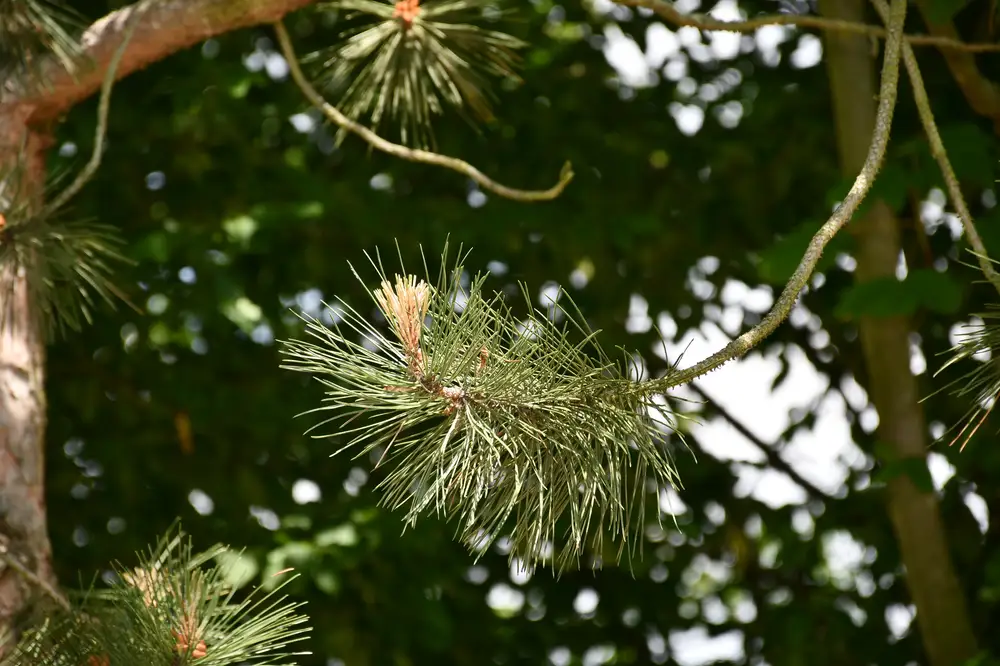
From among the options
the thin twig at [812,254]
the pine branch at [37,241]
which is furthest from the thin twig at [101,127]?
the thin twig at [812,254]

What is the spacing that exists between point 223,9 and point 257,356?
136 centimetres

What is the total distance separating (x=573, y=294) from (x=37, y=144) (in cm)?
182

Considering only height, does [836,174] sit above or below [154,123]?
above

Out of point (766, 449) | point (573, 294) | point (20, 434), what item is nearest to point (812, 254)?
point (20, 434)

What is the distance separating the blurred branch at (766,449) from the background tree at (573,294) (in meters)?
0.02

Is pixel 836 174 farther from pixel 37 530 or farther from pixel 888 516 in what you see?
pixel 37 530

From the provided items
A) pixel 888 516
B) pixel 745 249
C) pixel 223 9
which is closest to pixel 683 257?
pixel 745 249

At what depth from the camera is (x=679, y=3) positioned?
3777 millimetres

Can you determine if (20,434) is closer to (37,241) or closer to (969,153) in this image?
(37,241)

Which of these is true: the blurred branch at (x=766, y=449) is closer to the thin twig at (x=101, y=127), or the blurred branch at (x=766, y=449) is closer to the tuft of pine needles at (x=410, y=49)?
the tuft of pine needles at (x=410, y=49)

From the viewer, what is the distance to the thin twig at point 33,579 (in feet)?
6.96

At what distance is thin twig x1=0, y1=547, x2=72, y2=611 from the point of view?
2.12 meters

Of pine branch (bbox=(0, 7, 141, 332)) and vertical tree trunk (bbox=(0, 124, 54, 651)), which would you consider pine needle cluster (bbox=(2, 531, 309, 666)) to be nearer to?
vertical tree trunk (bbox=(0, 124, 54, 651))

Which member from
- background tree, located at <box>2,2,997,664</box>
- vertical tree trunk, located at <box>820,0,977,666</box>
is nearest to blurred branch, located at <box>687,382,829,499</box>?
background tree, located at <box>2,2,997,664</box>
